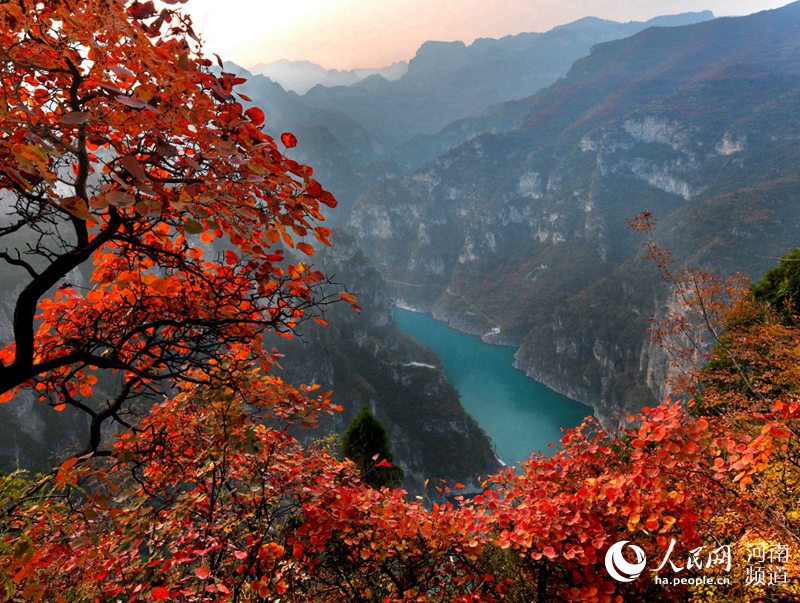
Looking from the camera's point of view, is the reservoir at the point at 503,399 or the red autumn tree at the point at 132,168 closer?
the red autumn tree at the point at 132,168

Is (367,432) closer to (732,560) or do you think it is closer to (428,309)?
(732,560)

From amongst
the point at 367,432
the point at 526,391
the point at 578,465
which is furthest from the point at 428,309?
the point at 578,465

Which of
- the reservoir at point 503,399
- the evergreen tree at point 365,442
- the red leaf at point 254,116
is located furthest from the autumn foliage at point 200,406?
the reservoir at point 503,399

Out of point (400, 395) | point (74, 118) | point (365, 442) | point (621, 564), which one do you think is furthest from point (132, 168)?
point (400, 395)

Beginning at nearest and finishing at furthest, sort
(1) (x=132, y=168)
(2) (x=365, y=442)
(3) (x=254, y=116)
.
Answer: (1) (x=132, y=168) → (3) (x=254, y=116) → (2) (x=365, y=442)

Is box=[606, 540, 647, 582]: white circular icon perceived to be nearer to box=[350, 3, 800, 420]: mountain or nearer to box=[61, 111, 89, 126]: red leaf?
box=[61, 111, 89, 126]: red leaf

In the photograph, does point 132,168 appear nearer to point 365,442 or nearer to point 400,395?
point 365,442

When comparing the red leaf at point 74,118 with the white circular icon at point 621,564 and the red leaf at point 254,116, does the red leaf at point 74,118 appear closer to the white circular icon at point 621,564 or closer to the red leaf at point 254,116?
the red leaf at point 254,116
